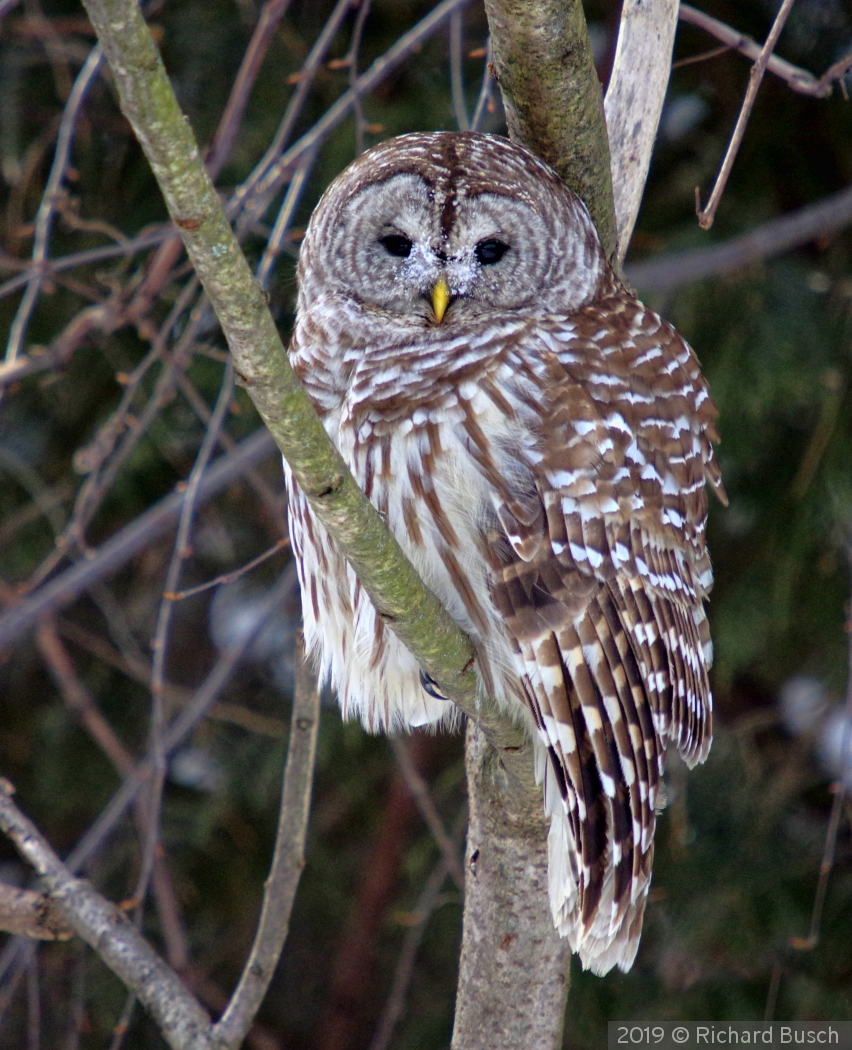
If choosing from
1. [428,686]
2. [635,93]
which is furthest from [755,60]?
[428,686]

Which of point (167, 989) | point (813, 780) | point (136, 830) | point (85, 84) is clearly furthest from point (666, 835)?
point (85, 84)

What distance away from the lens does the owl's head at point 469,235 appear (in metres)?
2.59

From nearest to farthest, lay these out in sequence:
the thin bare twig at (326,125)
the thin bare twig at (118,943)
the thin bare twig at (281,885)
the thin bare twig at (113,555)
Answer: the thin bare twig at (118,943), the thin bare twig at (281,885), the thin bare twig at (326,125), the thin bare twig at (113,555)

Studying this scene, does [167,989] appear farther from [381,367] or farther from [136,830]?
[136,830]

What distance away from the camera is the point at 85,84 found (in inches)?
113

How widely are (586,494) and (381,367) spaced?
49 centimetres

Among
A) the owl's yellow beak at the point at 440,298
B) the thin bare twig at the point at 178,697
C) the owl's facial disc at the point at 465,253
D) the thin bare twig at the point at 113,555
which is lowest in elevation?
the thin bare twig at the point at 178,697

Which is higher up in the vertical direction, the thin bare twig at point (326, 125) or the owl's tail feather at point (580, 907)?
the thin bare twig at point (326, 125)

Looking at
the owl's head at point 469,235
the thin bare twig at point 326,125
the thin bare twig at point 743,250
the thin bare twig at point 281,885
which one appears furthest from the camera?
the thin bare twig at point 743,250

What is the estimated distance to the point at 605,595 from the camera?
233 cm

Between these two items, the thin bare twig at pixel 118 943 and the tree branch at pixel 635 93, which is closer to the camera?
the thin bare twig at pixel 118 943

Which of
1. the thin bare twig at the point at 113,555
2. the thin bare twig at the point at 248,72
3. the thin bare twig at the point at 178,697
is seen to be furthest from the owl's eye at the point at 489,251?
the thin bare twig at the point at 178,697

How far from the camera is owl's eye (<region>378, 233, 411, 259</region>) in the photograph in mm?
2703

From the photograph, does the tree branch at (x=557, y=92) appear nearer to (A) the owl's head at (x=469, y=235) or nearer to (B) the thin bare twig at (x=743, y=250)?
(A) the owl's head at (x=469, y=235)
